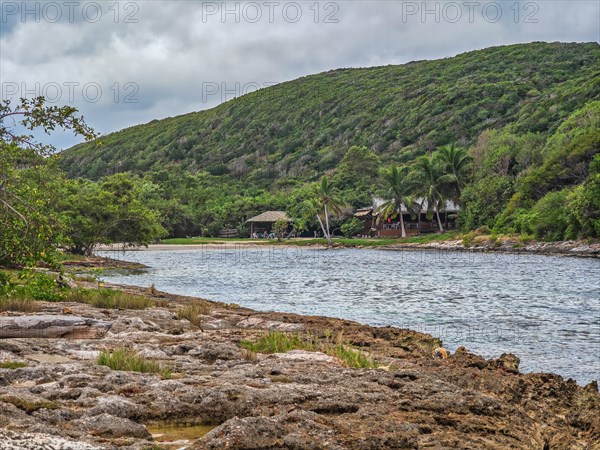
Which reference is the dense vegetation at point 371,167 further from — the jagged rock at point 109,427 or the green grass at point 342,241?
the jagged rock at point 109,427

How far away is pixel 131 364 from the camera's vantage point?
31.1ft

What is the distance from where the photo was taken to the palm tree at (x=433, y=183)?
273 feet

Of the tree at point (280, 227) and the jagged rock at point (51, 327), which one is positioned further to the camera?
the tree at point (280, 227)

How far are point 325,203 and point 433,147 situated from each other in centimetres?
6050

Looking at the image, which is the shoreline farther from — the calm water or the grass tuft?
the grass tuft

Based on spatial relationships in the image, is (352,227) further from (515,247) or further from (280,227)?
(515,247)

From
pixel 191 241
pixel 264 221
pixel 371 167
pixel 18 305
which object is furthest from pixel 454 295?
pixel 371 167

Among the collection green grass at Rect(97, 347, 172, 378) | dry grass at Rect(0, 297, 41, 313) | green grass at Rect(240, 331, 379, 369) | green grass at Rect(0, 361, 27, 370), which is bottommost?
green grass at Rect(240, 331, 379, 369)

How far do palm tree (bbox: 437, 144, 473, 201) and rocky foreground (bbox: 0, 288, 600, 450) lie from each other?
75.1m

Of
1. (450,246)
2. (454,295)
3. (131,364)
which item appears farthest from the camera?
(450,246)

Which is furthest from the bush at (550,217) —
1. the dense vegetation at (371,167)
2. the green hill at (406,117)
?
the green hill at (406,117)

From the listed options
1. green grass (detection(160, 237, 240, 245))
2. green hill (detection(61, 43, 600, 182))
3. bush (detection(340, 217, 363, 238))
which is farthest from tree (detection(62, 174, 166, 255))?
green hill (detection(61, 43, 600, 182))

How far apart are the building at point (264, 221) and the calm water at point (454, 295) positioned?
4089 centimetres

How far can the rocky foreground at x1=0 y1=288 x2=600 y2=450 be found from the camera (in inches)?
261
